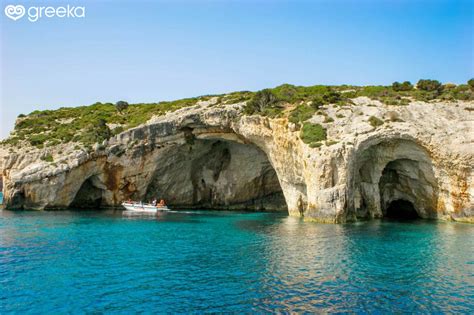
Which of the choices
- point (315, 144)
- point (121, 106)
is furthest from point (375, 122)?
point (121, 106)

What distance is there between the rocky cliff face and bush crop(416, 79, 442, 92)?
7.16 m

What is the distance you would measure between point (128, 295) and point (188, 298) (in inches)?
100.0

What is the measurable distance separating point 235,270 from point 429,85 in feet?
140

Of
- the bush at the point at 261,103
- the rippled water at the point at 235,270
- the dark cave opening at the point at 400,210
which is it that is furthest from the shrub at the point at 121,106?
the dark cave opening at the point at 400,210

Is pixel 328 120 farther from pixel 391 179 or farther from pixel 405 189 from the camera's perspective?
pixel 405 189

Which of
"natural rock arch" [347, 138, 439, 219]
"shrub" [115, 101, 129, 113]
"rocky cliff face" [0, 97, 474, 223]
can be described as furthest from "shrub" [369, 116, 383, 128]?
"shrub" [115, 101, 129, 113]

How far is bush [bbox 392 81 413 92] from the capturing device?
175ft

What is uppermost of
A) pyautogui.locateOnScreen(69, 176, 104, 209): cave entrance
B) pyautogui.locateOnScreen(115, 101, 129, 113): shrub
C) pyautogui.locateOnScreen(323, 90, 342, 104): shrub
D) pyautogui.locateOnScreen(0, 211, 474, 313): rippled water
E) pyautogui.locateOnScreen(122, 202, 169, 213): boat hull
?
pyautogui.locateOnScreen(115, 101, 129, 113): shrub

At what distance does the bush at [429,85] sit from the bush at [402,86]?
44.8 inches

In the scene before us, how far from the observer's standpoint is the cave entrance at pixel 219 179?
61.0 meters

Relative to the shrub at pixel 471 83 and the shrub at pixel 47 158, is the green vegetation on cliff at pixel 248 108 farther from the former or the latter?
the shrub at pixel 47 158

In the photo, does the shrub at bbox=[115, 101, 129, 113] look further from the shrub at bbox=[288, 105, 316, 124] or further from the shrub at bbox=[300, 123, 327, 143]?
the shrub at bbox=[300, 123, 327, 143]

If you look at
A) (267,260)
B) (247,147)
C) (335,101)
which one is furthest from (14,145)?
(267,260)

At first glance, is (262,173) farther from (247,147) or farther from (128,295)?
(128,295)
